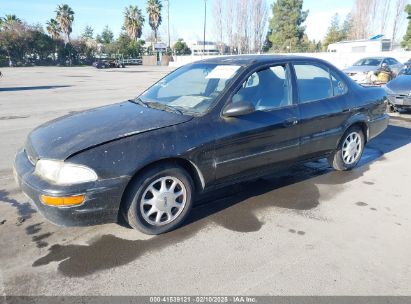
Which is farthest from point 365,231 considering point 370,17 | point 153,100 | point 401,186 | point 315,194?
point 370,17

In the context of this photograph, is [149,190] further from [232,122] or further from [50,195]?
[232,122]

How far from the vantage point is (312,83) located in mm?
4477

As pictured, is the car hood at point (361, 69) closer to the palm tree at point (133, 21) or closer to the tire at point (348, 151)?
the tire at point (348, 151)

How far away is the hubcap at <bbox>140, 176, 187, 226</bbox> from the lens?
3.25m

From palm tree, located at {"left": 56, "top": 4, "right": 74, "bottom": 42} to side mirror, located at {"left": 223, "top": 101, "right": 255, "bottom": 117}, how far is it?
69.6m

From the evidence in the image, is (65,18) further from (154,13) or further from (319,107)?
(319,107)

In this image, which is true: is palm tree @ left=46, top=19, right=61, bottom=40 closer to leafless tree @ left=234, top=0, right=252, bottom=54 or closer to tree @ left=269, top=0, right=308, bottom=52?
leafless tree @ left=234, top=0, right=252, bottom=54

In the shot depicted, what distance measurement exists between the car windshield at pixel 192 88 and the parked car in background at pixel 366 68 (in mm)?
12866

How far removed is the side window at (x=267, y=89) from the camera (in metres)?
3.79

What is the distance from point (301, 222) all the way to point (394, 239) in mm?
850

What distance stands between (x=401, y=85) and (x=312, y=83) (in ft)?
21.2

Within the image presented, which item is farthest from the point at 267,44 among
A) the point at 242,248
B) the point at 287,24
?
the point at 242,248

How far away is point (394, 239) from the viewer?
330 centimetres

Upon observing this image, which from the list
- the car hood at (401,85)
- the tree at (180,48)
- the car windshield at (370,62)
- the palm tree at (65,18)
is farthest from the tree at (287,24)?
the car hood at (401,85)
